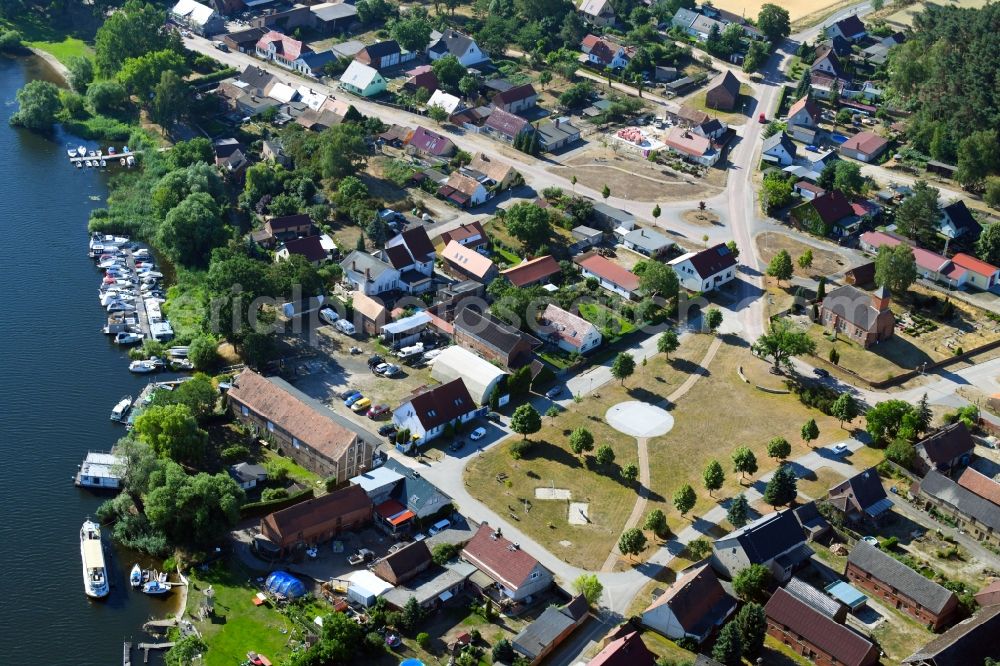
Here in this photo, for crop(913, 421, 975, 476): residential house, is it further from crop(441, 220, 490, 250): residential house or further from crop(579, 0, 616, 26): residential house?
crop(579, 0, 616, 26): residential house

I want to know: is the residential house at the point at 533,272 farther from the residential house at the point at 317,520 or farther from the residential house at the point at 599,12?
the residential house at the point at 599,12

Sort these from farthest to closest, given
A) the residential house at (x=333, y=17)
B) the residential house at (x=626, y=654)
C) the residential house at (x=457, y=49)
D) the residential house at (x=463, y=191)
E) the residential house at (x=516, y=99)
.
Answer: the residential house at (x=333, y=17) < the residential house at (x=457, y=49) < the residential house at (x=516, y=99) < the residential house at (x=463, y=191) < the residential house at (x=626, y=654)

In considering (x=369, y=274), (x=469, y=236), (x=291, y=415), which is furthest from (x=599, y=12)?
(x=291, y=415)

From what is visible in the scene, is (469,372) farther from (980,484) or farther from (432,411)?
(980,484)

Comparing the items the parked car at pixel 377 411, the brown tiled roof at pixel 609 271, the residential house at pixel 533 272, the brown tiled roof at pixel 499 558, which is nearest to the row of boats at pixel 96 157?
the residential house at pixel 533 272

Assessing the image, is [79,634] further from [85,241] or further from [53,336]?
[85,241]

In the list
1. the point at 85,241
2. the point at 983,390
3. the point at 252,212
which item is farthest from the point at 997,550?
the point at 85,241
